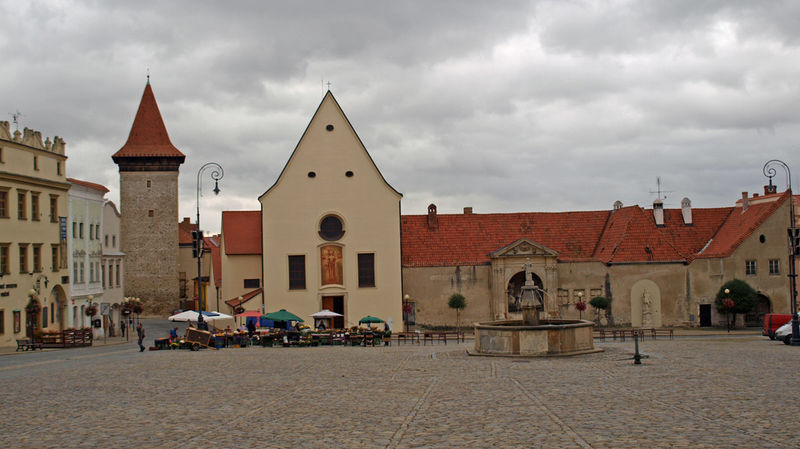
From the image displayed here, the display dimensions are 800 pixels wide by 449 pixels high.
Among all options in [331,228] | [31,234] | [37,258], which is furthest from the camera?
[331,228]

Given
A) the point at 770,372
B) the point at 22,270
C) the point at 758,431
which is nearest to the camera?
the point at 758,431

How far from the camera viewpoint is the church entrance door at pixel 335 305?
55.5 meters

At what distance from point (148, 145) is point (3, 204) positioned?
119ft

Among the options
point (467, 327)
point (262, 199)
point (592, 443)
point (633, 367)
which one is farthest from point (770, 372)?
point (262, 199)

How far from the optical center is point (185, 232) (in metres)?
108

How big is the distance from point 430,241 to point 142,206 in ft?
115

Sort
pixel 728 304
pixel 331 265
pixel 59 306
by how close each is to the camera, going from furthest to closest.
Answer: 1. pixel 331 265
2. pixel 59 306
3. pixel 728 304

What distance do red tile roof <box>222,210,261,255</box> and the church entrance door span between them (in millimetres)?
7381

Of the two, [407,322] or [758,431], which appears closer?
[758,431]

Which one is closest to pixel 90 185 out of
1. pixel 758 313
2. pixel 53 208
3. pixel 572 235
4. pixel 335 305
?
pixel 53 208

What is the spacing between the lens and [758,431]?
13.0 metres

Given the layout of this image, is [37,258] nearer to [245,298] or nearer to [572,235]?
[245,298]

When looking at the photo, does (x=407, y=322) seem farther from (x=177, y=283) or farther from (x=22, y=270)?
(x=177, y=283)

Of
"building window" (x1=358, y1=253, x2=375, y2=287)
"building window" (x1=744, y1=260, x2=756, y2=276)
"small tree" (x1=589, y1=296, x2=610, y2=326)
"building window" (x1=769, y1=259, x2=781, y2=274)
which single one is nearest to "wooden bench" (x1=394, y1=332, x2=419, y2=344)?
"building window" (x1=358, y1=253, x2=375, y2=287)
